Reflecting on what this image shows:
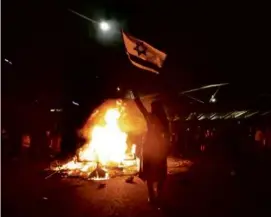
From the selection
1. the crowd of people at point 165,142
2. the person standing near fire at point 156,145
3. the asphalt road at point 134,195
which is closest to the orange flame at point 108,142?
the crowd of people at point 165,142

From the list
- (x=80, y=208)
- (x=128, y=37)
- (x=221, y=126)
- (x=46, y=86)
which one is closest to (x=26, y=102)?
(x=46, y=86)

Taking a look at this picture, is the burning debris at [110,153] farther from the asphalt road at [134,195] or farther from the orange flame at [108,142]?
the asphalt road at [134,195]

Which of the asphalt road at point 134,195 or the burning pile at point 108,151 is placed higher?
the burning pile at point 108,151

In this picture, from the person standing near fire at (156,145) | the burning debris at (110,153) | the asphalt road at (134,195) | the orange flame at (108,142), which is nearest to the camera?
the asphalt road at (134,195)

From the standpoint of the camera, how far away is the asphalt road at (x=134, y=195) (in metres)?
8.20

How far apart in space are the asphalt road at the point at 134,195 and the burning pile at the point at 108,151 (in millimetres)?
1736

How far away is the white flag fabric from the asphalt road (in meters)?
3.73

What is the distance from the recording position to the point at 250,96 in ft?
55.4

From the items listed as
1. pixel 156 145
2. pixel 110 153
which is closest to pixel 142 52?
pixel 156 145

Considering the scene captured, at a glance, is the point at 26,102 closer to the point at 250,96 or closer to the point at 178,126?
the point at 178,126

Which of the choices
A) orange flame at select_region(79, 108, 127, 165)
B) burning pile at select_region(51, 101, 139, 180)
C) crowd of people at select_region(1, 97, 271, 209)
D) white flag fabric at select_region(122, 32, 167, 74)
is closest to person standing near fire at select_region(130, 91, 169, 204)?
crowd of people at select_region(1, 97, 271, 209)

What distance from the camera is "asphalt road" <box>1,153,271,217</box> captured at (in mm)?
8203

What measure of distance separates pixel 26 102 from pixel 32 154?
6101mm

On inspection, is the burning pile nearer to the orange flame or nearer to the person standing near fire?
the orange flame
